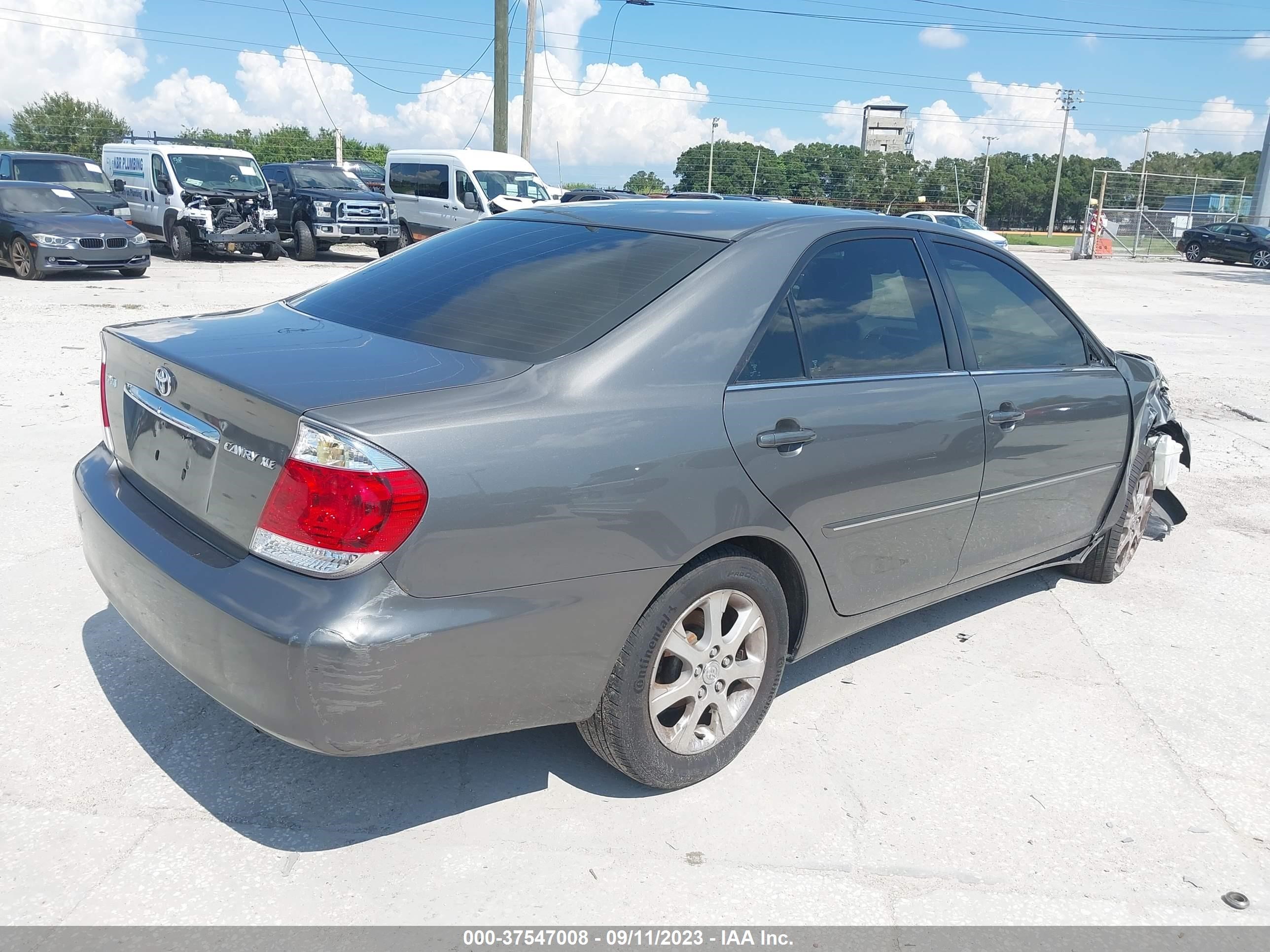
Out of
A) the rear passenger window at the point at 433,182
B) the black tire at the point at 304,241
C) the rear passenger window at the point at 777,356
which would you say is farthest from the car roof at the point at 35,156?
the rear passenger window at the point at 777,356

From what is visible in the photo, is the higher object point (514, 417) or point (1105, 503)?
point (514, 417)

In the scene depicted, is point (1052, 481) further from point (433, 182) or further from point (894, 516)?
point (433, 182)

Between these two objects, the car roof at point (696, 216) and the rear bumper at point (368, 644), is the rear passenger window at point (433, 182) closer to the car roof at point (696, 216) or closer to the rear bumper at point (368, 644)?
the car roof at point (696, 216)

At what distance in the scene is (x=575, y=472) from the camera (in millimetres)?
2570

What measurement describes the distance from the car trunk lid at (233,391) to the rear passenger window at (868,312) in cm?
108

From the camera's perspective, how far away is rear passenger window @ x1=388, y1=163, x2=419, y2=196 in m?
23.0

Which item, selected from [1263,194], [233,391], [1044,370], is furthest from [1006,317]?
[1263,194]

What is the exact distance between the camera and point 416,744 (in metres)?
2.53

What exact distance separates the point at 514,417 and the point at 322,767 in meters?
1.35

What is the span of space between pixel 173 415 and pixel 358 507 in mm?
854

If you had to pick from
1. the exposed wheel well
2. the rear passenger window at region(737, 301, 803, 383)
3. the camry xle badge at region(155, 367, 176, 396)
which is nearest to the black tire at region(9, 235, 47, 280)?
the camry xle badge at region(155, 367, 176, 396)

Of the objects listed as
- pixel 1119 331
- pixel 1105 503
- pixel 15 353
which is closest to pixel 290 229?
pixel 15 353

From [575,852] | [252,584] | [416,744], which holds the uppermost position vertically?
[252,584]

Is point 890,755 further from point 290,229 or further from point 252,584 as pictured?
point 290,229
